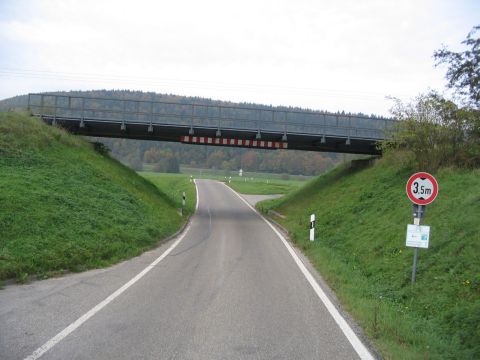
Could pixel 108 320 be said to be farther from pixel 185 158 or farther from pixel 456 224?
pixel 185 158

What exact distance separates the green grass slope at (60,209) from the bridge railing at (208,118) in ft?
12.4

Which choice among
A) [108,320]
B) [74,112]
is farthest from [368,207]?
[74,112]

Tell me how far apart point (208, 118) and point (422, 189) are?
19.3 m

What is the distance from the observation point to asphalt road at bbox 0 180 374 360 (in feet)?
18.3

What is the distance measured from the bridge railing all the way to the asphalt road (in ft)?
53.6

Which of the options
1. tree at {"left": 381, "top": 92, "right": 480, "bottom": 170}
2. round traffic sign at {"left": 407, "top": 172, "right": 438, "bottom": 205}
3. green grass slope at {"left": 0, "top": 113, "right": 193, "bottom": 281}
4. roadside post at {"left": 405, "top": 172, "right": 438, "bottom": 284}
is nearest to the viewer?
roadside post at {"left": 405, "top": 172, "right": 438, "bottom": 284}

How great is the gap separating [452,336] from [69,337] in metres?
4.98

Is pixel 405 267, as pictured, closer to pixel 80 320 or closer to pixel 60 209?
pixel 80 320

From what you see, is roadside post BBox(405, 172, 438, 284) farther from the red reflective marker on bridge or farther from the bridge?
the red reflective marker on bridge

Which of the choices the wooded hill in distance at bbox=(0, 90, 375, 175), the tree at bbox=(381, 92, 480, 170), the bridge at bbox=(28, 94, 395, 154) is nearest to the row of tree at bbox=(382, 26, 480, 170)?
the tree at bbox=(381, 92, 480, 170)

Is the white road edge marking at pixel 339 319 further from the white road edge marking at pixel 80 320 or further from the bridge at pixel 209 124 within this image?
the bridge at pixel 209 124

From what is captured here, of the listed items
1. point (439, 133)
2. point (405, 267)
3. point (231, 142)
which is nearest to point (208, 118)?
point (231, 142)

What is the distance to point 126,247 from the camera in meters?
13.5

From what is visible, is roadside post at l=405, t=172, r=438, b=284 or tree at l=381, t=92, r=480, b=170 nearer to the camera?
roadside post at l=405, t=172, r=438, b=284
